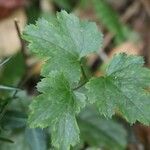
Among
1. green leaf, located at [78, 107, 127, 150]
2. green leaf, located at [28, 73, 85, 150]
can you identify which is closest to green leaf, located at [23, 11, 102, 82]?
green leaf, located at [28, 73, 85, 150]

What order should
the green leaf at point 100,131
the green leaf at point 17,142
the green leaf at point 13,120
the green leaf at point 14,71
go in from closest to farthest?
the green leaf at point 13,120
the green leaf at point 17,142
the green leaf at point 100,131
the green leaf at point 14,71

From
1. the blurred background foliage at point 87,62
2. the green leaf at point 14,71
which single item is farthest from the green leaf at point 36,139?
the green leaf at point 14,71

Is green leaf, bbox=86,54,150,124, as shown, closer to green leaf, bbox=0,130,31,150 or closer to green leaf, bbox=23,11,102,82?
green leaf, bbox=23,11,102,82

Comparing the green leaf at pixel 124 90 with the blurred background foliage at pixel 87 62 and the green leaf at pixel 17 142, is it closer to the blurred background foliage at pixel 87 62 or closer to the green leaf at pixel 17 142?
the blurred background foliage at pixel 87 62

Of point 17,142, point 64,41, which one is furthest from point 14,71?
point 64,41

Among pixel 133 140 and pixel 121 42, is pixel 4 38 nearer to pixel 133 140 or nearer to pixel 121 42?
pixel 121 42

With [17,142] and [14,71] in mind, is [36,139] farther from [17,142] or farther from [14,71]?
[14,71]

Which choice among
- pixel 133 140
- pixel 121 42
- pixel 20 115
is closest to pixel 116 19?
pixel 121 42
